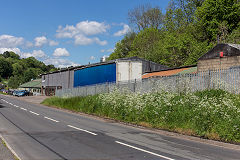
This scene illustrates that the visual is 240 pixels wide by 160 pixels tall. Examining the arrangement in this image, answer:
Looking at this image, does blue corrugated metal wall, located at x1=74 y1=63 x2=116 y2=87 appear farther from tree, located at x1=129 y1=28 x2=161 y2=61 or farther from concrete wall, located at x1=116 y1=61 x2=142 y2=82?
tree, located at x1=129 y1=28 x2=161 y2=61

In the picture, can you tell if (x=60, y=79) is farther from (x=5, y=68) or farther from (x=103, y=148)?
(x=5, y=68)

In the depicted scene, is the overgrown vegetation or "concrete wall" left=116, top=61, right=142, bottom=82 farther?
"concrete wall" left=116, top=61, right=142, bottom=82

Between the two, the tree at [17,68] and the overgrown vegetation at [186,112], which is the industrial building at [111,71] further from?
the tree at [17,68]

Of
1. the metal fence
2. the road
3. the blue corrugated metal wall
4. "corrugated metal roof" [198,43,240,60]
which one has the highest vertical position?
"corrugated metal roof" [198,43,240,60]

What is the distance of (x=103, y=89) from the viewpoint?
2517 centimetres

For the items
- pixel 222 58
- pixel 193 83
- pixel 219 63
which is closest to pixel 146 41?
pixel 219 63

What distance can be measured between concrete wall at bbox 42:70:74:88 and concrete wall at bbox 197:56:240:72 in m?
30.6

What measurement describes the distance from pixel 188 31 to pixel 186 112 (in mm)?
38105

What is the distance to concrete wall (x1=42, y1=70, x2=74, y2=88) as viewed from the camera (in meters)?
49.2

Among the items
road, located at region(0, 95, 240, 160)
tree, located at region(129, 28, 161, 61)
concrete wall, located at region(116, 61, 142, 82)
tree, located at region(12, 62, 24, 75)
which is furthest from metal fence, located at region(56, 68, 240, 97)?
tree, located at region(12, 62, 24, 75)

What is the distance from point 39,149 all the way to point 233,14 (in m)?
40.7

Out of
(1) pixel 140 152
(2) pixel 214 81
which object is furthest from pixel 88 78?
(1) pixel 140 152

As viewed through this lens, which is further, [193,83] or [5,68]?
[5,68]

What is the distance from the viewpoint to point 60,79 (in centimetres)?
5459
